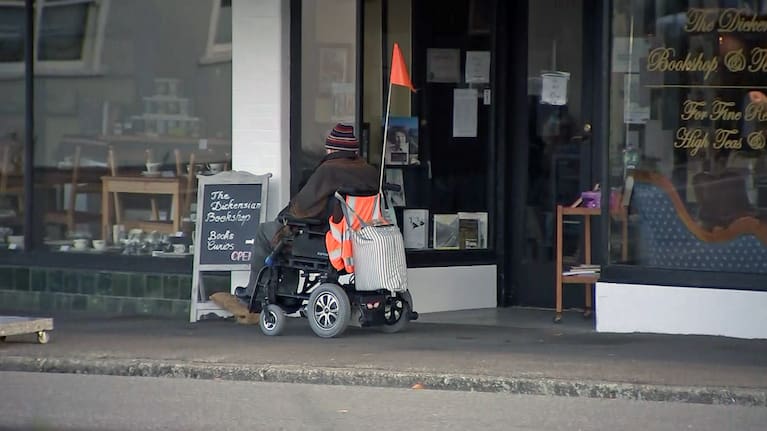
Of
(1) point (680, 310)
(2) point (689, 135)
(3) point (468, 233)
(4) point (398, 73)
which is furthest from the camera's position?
(3) point (468, 233)

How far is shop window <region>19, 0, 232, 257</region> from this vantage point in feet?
41.8

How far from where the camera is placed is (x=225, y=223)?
40.2 feet

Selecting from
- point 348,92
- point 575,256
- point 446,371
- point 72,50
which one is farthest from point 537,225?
point 72,50

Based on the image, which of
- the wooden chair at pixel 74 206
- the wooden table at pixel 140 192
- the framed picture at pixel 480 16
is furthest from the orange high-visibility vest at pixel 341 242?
the wooden chair at pixel 74 206

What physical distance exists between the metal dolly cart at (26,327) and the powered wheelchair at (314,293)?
1.63 meters

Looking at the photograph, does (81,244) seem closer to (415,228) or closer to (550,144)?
(415,228)

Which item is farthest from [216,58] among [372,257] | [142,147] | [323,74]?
[372,257]

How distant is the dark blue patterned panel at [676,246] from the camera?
11.1 m

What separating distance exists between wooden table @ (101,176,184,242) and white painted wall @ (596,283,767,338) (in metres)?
4.15

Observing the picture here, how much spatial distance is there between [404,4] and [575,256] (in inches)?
116

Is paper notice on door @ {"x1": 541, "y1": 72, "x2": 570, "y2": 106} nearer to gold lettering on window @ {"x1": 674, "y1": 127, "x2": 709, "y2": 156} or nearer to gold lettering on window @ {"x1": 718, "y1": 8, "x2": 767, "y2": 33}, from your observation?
gold lettering on window @ {"x1": 674, "y1": 127, "x2": 709, "y2": 156}

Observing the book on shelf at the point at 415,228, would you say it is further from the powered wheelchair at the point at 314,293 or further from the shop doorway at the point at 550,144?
the powered wheelchair at the point at 314,293

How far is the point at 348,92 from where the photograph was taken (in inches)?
493

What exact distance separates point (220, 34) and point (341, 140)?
205cm
